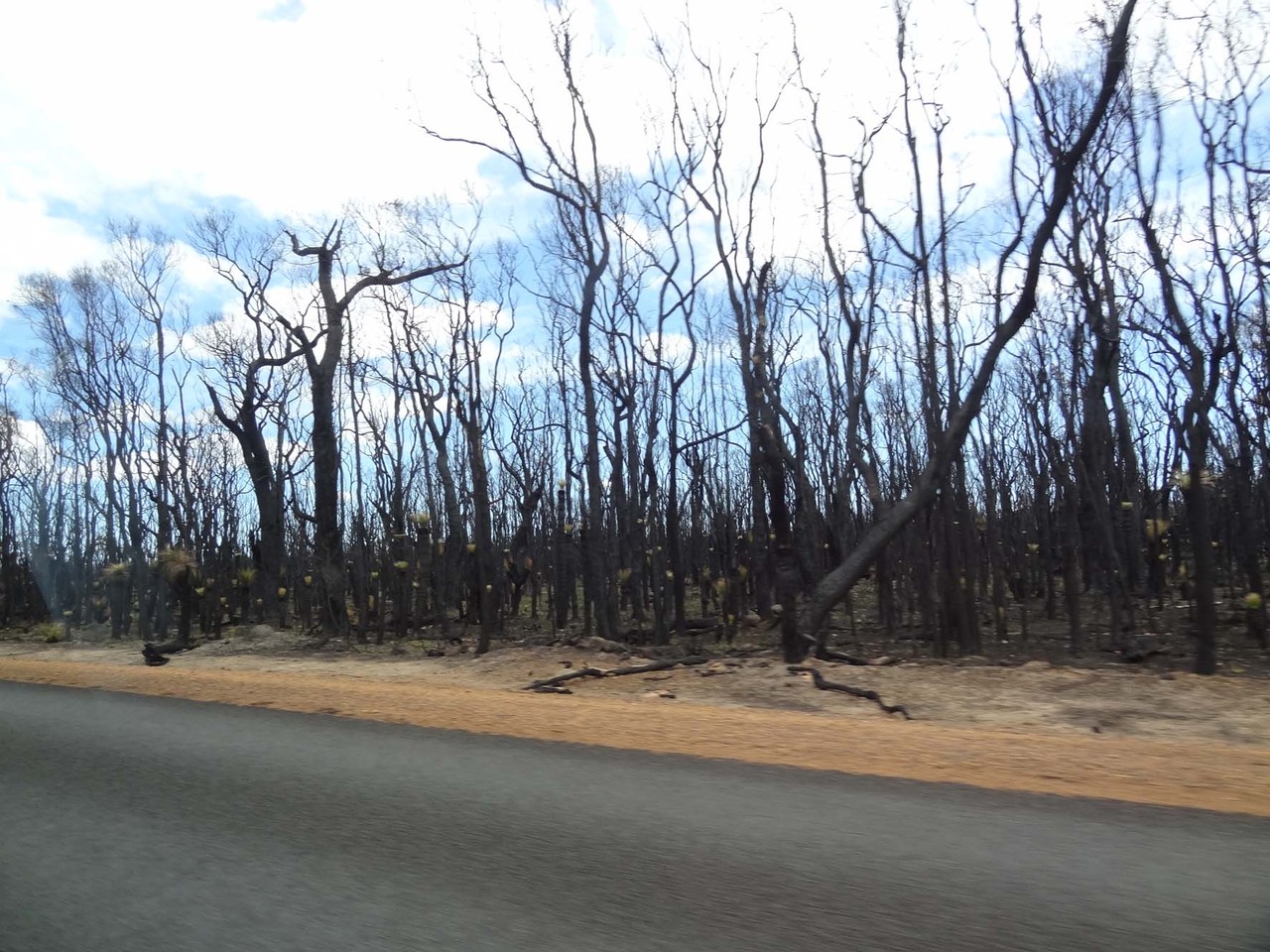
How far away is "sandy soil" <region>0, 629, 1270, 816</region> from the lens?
7.76 metres

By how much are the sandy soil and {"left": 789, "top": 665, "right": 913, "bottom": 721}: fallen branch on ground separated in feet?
0.49

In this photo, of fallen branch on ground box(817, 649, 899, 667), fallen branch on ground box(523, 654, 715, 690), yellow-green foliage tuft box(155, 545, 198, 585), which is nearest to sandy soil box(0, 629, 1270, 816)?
fallen branch on ground box(523, 654, 715, 690)

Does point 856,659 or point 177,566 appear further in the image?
point 177,566

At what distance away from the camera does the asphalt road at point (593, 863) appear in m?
4.44

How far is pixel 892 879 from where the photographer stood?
4988 mm

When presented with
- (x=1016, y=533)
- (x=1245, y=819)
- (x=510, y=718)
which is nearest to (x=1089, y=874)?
(x=1245, y=819)

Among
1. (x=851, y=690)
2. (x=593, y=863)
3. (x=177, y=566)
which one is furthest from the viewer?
(x=177, y=566)

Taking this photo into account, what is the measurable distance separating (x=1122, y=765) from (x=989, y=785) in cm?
159

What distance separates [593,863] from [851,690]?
9.58 metres

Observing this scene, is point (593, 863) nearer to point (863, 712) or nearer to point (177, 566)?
point (863, 712)

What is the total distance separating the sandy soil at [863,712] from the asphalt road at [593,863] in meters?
1.07

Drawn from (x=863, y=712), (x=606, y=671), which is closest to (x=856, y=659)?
(x=606, y=671)

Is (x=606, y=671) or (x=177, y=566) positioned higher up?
(x=177, y=566)

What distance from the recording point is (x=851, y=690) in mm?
14430
